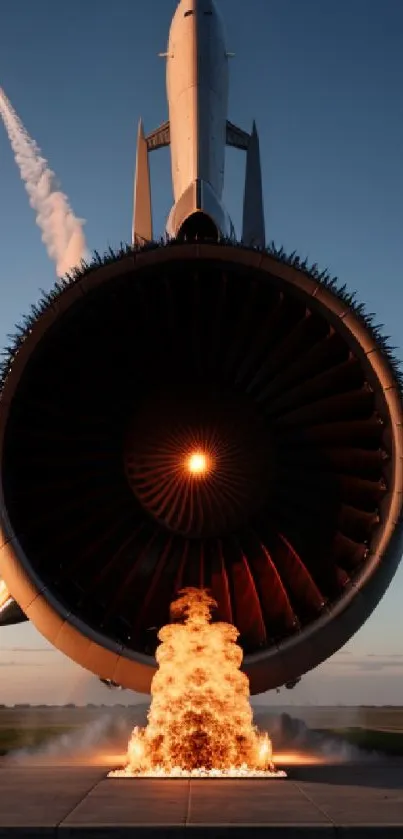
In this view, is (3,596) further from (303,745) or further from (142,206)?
(142,206)

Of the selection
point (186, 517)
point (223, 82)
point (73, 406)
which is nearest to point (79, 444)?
Answer: point (73, 406)

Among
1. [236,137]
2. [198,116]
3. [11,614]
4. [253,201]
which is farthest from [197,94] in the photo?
[11,614]

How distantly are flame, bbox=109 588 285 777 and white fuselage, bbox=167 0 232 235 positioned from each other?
30.4ft

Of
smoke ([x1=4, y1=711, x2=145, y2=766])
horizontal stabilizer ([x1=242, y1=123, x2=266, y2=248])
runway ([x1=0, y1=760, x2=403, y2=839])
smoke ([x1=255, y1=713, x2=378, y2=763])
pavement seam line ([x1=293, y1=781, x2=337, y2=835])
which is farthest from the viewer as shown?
horizontal stabilizer ([x1=242, y1=123, x2=266, y2=248])

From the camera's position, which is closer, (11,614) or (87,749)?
(11,614)

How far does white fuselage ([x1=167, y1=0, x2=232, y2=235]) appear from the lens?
57.7ft

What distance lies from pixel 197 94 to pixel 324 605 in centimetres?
1127

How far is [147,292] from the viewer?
12719 millimetres

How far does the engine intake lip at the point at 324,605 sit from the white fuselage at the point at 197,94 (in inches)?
245

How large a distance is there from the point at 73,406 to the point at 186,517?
234 centimetres

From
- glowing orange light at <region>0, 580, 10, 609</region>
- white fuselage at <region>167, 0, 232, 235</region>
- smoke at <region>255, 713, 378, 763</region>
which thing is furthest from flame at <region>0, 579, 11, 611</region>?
white fuselage at <region>167, 0, 232, 235</region>

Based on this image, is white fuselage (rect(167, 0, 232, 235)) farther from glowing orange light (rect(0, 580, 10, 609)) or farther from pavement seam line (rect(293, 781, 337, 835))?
pavement seam line (rect(293, 781, 337, 835))

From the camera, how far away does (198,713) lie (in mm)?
11477

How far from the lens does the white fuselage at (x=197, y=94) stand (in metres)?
17.6
